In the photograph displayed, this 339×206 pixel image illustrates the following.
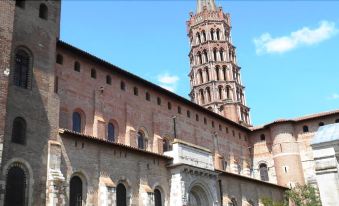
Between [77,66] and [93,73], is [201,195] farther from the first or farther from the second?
[77,66]

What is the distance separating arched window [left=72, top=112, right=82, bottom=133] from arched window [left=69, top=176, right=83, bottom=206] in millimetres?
5984

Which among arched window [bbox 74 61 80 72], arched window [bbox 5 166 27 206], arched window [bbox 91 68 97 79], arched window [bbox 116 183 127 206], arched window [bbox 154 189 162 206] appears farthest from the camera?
arched window [bbox 91 68 97 79]

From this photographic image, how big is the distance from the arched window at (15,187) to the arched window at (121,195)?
6.11 m

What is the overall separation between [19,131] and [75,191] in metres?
4.24

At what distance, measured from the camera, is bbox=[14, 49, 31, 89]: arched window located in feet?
68.8

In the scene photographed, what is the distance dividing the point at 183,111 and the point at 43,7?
17.2 meters

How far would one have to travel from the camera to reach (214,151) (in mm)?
40281

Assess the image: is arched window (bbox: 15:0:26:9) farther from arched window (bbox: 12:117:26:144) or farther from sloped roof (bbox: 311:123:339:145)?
sloped roof (bbox: 311:123:339:145)

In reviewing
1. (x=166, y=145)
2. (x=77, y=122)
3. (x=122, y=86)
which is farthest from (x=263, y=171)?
(x=77, y=122)

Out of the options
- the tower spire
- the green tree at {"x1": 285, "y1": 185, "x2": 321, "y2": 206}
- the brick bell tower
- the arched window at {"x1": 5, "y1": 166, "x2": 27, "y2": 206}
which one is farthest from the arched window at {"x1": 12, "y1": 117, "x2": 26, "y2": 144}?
the tower spire

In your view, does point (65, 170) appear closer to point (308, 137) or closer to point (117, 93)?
point (117, 93)

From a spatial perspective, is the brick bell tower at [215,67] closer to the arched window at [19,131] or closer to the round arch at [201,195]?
the round arch at [201,195]

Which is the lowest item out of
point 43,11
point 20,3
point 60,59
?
point 60,59

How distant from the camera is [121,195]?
24.3m
